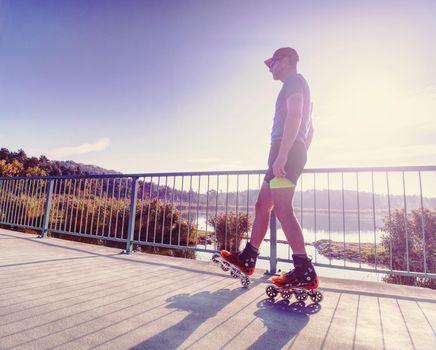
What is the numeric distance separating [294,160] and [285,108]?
45 cm

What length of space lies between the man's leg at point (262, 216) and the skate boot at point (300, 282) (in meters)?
0.33

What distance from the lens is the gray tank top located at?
204 centimetres

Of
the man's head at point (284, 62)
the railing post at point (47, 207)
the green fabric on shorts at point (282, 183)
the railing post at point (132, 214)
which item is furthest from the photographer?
the railing post at point (47, 207)

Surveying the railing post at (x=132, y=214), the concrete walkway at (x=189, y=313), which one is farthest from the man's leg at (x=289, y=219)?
the railing post at (x=132, y=214)

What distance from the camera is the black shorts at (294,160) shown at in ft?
6.50

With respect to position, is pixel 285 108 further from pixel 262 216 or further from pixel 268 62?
pixel 262 216

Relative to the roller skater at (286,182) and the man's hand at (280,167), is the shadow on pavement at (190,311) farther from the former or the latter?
the man's hand at (280,167)

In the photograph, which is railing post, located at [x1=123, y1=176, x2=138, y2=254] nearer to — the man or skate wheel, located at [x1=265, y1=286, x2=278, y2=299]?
the man

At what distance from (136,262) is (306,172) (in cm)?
239

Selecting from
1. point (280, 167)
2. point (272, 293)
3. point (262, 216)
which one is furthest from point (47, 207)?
point (280, 167)

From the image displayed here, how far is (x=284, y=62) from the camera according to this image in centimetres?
223

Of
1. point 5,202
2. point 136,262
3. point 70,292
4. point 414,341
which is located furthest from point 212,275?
point 5,202

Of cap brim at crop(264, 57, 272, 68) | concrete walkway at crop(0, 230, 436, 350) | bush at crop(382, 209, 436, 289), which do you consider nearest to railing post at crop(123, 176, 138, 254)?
concrete walkway at crop(0, 230, 436, 350)

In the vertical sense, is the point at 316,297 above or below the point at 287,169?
below
